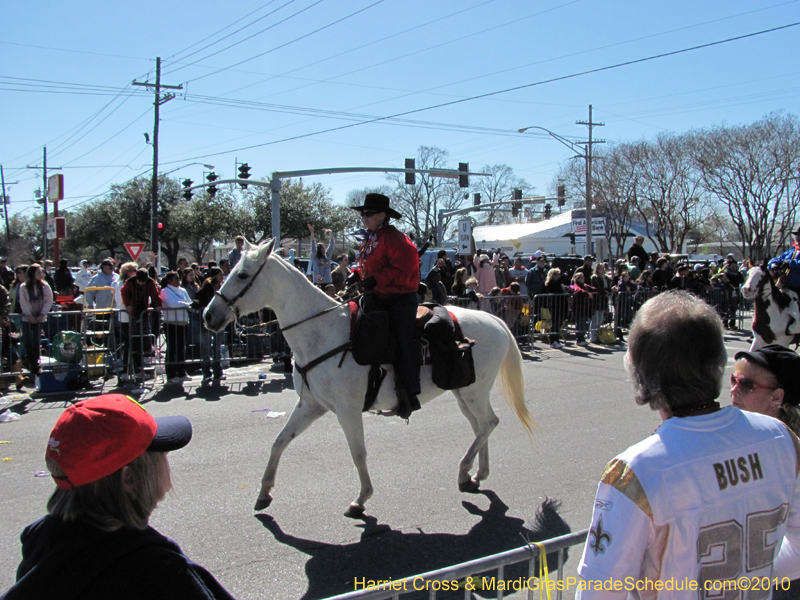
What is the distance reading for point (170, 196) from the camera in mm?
51594

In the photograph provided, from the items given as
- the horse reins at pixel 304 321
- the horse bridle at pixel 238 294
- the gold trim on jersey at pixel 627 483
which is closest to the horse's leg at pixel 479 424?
the horse reins at pixel 304 321

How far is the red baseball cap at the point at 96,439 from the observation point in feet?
5.23

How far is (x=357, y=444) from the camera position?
16.1ft

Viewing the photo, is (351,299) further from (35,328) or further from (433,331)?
(35,328)

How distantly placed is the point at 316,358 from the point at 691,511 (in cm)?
365

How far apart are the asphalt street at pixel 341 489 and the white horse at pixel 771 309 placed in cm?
267

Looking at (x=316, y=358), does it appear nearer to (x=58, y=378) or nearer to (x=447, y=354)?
(x=447, y=354)

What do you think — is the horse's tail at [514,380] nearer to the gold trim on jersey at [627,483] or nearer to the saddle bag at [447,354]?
the saddle bag at [447,354]

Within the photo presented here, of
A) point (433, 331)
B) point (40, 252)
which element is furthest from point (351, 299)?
point (40, 252)

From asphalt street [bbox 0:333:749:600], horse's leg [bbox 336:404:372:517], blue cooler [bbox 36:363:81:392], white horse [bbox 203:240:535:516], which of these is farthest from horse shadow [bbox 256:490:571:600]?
blue cooler [bbox 36:363:81:392]

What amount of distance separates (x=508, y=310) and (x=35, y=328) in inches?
369

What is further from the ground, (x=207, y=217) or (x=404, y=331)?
(x=207, y=217)

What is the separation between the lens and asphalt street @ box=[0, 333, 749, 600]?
162 inches

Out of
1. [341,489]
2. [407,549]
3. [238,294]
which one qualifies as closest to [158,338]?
[238,294]
